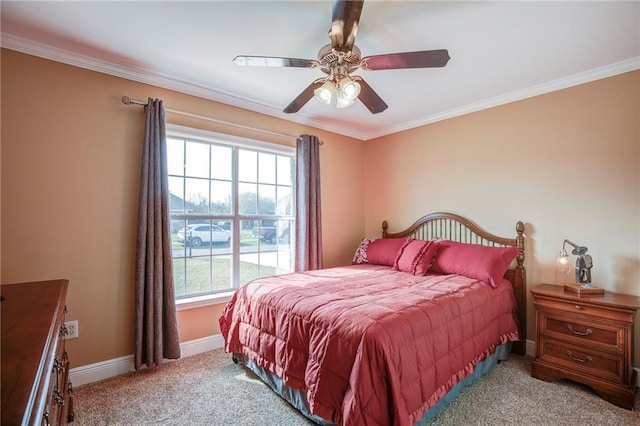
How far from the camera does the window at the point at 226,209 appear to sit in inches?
115

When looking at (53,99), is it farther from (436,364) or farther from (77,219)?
(436,364)

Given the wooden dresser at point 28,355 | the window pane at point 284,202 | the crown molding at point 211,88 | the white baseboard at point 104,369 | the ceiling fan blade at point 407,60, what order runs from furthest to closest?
1. the window pane at point 284,202
2. the white baseboard at point 104,369
3. the crown molding at point 211,88
4. the ceiling fan blade at point 407,60
5. the wooden dresser at point 28,355

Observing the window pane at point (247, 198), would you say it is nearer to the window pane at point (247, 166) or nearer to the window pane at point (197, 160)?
the window pane at point (247, 166)

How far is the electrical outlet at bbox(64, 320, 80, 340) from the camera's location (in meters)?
2.29

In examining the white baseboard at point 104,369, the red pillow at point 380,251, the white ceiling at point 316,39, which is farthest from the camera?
the red pillow at point 380,251

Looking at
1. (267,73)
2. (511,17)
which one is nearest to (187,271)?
(267,73)

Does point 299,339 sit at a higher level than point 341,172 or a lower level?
lower

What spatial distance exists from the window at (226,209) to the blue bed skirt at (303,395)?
35.5 inches

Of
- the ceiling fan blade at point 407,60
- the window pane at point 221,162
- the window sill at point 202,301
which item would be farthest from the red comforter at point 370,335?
the ceiling fan blade at point 407,60

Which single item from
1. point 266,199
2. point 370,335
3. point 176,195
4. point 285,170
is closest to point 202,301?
point 176,195

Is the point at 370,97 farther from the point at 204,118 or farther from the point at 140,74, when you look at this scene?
the point at 140,74

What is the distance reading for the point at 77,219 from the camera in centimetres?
234

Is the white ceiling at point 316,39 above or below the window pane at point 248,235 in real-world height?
above

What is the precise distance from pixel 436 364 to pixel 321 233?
2154mm
